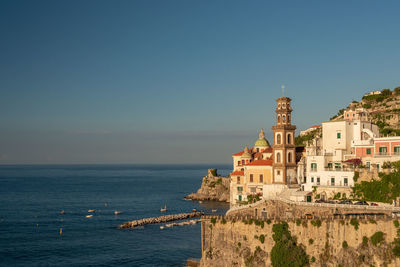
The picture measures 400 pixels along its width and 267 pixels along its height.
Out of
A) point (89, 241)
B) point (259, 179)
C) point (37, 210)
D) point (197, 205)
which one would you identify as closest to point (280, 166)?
point (259, 179)

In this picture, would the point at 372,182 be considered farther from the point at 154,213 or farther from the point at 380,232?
the point at 154,213

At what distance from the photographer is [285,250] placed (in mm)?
49594

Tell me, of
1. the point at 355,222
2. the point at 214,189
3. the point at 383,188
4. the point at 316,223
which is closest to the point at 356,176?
the point at 383,188

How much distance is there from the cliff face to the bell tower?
2436 centimetres

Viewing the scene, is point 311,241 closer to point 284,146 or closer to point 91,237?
point 284,146

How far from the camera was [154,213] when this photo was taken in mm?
105875

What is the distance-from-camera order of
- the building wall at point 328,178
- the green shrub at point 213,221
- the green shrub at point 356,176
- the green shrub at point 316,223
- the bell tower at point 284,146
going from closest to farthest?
the green shrub at point 316,223
the green shrub at point 213,221
the green shrub at point 356,176
the building wall at point 328,178
the bell tower at point 284,146

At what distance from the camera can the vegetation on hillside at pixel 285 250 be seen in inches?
1921

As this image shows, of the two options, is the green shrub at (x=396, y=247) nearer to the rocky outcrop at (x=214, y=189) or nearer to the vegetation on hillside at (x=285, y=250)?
the vegetation on hillside at (x=285, y=250)

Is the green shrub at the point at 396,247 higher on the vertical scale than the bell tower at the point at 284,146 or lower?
lower

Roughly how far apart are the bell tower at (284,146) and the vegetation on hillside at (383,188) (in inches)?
624

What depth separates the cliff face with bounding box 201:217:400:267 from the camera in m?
45.4

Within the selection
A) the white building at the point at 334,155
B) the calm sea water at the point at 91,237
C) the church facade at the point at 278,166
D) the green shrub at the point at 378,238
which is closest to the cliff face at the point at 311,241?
the green shrub at the point at 378,238

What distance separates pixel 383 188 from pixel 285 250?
20.8 meters
